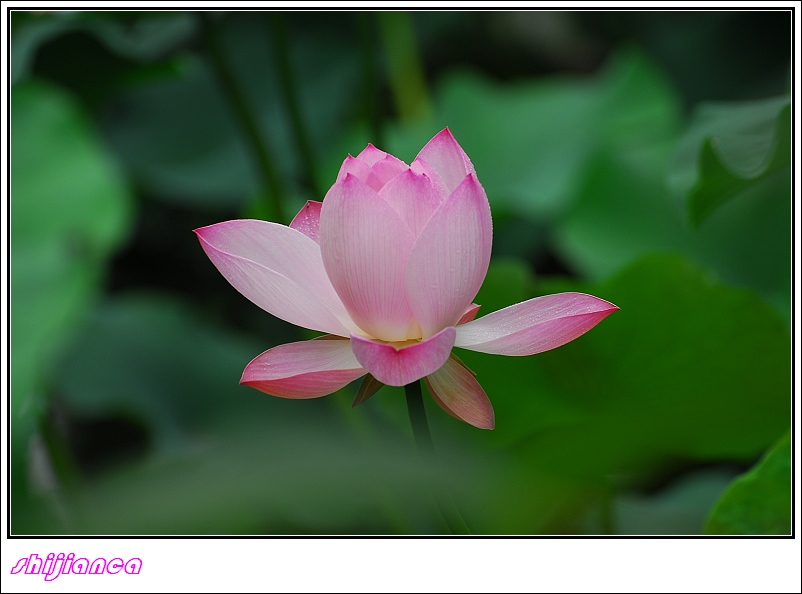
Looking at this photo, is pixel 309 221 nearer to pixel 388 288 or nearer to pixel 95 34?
pixel 388 288

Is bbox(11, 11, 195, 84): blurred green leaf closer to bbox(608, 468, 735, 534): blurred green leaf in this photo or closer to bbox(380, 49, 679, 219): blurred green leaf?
bbox(380, 49, 679, 219): blurred green leaf

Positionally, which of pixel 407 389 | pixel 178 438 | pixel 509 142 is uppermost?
pixel 407 389

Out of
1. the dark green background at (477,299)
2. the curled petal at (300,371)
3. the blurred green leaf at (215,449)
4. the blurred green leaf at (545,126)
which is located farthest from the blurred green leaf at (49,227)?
the blurred green leaf at (545,126)

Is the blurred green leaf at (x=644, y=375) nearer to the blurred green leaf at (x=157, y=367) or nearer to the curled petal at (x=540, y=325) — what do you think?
the curled petal at (x=540, y=325)

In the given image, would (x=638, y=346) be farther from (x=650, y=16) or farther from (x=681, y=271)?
(x=650, y=16)

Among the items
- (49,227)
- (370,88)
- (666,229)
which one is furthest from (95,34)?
(666,229)

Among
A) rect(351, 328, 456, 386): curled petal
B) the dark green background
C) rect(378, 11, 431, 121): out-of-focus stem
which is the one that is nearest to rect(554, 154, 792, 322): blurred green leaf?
the dark green background
